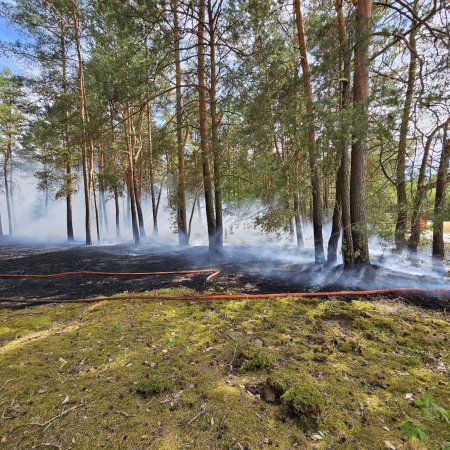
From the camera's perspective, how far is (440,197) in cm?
551

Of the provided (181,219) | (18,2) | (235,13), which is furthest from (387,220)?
(18,2)

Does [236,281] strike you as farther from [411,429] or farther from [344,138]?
[411,429]

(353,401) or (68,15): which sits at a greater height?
(68,15)

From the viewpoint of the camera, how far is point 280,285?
548 centimetres

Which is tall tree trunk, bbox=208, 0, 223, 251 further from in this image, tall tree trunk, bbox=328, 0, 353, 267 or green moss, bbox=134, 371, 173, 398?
green moss, bbox=134, 371, 173, 398

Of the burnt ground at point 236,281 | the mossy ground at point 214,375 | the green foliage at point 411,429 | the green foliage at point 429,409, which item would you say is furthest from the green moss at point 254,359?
the burnt ground at point 236,281

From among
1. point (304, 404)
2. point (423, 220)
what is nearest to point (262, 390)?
point (304, 404)

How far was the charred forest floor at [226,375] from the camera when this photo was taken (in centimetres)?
176

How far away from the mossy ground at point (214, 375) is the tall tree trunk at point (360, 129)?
7.04 ft

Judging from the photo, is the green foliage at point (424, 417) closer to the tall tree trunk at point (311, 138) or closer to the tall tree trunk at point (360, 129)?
the tall tree trunk at point (360, 129)

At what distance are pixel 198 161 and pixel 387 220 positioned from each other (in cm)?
646

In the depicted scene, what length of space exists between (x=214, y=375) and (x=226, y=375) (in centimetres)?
11

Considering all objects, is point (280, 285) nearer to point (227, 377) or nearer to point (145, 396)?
point (227, 377)

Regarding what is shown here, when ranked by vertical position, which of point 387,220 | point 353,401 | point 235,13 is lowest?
point 353,401
